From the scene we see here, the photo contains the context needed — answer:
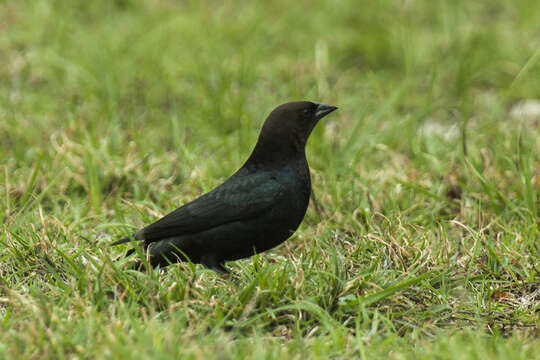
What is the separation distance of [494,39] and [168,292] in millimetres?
4536

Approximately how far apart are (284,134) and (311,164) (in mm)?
1206

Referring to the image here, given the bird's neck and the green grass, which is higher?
the bird's neck

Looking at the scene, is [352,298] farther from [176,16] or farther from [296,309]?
[176,16]

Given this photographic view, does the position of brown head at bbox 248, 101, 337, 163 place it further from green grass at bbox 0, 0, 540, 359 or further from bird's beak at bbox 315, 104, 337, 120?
green grass at bbox 0, 0, 540, 359

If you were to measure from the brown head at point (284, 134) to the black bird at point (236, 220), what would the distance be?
0.04m

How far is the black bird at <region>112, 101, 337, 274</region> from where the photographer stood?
11.7 ft

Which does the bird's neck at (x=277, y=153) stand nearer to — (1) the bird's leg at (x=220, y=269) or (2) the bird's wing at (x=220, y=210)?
(2) the bird's wing at (x=220, y=210)

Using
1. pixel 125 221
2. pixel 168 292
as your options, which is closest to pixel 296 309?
pixel 168 292

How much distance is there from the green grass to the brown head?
0.48 meters

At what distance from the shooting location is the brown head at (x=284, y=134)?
3.80 metres

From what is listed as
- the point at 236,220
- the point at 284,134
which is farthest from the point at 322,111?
the point at 236,220

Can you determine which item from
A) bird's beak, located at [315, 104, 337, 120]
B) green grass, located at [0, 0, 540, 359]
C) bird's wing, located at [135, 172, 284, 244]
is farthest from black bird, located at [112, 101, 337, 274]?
bird's beak, located at [315, 104, 337, 120]

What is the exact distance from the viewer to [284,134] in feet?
12.5

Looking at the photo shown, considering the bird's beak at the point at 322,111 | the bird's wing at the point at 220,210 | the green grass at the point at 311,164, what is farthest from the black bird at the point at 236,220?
the bird's beak at the point at 322,111
